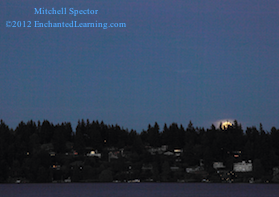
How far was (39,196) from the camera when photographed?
148 m

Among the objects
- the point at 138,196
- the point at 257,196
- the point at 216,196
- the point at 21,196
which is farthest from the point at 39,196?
the point at 257,196

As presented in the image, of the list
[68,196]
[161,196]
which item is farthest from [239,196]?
[68,196]

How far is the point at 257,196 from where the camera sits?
14138cm

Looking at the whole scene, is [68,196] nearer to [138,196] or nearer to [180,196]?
[138,196]

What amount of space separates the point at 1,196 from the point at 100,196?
35.8m

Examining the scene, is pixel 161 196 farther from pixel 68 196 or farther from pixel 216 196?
pixel 68 196

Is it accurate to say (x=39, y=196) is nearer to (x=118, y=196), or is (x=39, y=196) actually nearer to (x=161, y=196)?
(x=118, y=196)

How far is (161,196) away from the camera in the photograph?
144750 millimetres

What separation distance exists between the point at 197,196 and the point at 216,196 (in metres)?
6.83

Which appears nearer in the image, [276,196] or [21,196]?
[276,196]

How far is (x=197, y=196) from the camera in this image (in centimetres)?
14325

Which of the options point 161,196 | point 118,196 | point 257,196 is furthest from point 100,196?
point 257,196

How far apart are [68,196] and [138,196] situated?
2482cm

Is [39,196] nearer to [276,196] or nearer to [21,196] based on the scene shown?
[21,196]
